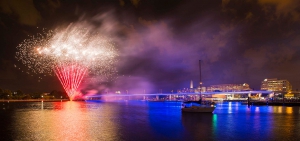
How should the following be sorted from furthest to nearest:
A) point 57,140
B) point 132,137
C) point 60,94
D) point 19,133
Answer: point 60,94
point 19,133
point 132,137
point 57,140

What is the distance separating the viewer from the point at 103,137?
79.3 feet

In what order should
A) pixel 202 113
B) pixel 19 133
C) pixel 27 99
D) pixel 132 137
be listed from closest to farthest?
1. pixel 132 137
2. pixel 19 133
3. pixel 202 113
4. pixel 27 99

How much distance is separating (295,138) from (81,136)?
2010cm

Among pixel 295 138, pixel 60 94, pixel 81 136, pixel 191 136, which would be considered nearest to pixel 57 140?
pixel 81 136

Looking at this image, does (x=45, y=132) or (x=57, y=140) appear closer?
(x=57, y=140)

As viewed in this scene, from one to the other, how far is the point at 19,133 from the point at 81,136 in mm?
6922

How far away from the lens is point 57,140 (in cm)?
2289

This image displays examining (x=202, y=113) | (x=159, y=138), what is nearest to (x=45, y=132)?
(x=159, y=138)

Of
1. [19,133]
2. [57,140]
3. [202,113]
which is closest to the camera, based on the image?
[57,140]

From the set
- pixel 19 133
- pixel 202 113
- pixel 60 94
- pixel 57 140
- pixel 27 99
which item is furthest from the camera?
pixel 60 94

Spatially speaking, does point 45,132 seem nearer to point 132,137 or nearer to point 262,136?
point 132,137

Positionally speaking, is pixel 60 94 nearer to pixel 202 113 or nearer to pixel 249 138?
pixel 202 113

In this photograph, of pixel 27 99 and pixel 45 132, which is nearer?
pixel 45 132

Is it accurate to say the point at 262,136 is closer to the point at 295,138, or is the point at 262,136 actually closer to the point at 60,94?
the point at 295,138
